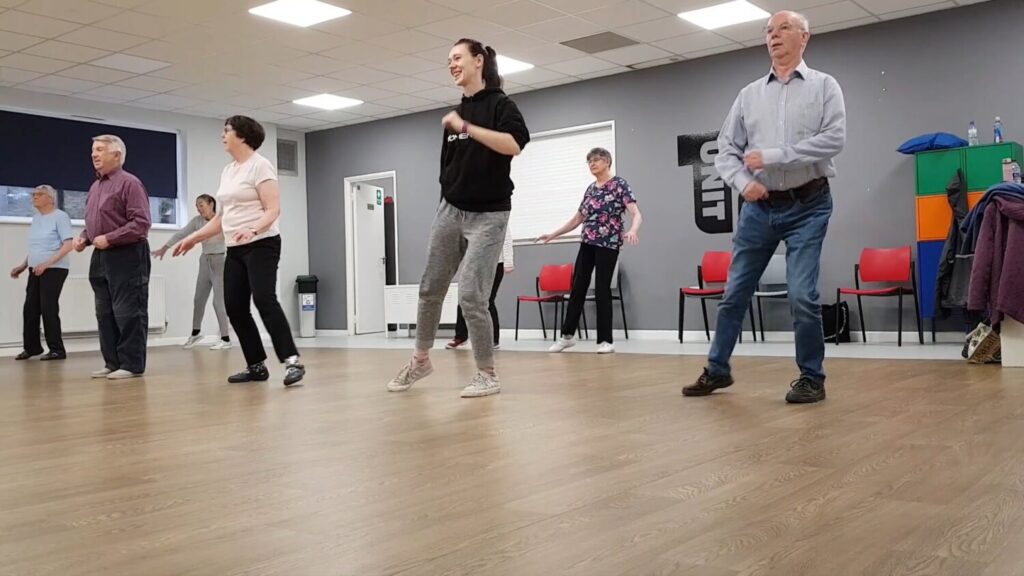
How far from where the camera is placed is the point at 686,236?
858cm

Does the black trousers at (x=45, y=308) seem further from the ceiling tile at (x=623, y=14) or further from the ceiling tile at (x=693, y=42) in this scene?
the ceiling tile at (x=693, y=42)

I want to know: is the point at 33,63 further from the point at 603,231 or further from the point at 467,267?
the point at 467,267

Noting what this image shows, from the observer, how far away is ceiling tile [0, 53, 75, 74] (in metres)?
7.88

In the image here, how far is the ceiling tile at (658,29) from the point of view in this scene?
7.31 m

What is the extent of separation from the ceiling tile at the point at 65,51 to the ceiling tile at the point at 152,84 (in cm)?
78

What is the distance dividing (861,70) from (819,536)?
694 cm

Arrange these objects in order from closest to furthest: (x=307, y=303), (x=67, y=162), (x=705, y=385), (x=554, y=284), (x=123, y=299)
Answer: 1. (x=705, y=385)
2. (x=123, y=299)
3. (x=554, y=284)
4. (x=67, y=162)
5. (x=307, y=303)

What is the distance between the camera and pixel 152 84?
8.99m

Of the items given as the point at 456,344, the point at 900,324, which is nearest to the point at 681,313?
the point at 900,324

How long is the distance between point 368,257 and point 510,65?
156 inches

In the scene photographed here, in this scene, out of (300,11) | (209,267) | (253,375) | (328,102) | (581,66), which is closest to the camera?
(253,375)

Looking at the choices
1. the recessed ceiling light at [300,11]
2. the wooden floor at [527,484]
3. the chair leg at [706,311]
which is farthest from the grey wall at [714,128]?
the wooden floor at [527,484]

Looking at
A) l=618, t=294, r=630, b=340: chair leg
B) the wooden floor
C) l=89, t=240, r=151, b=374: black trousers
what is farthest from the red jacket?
l=89, t=240, r=151, b=374: black trousers

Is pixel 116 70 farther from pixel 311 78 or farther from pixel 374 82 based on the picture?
pixel 374 82
